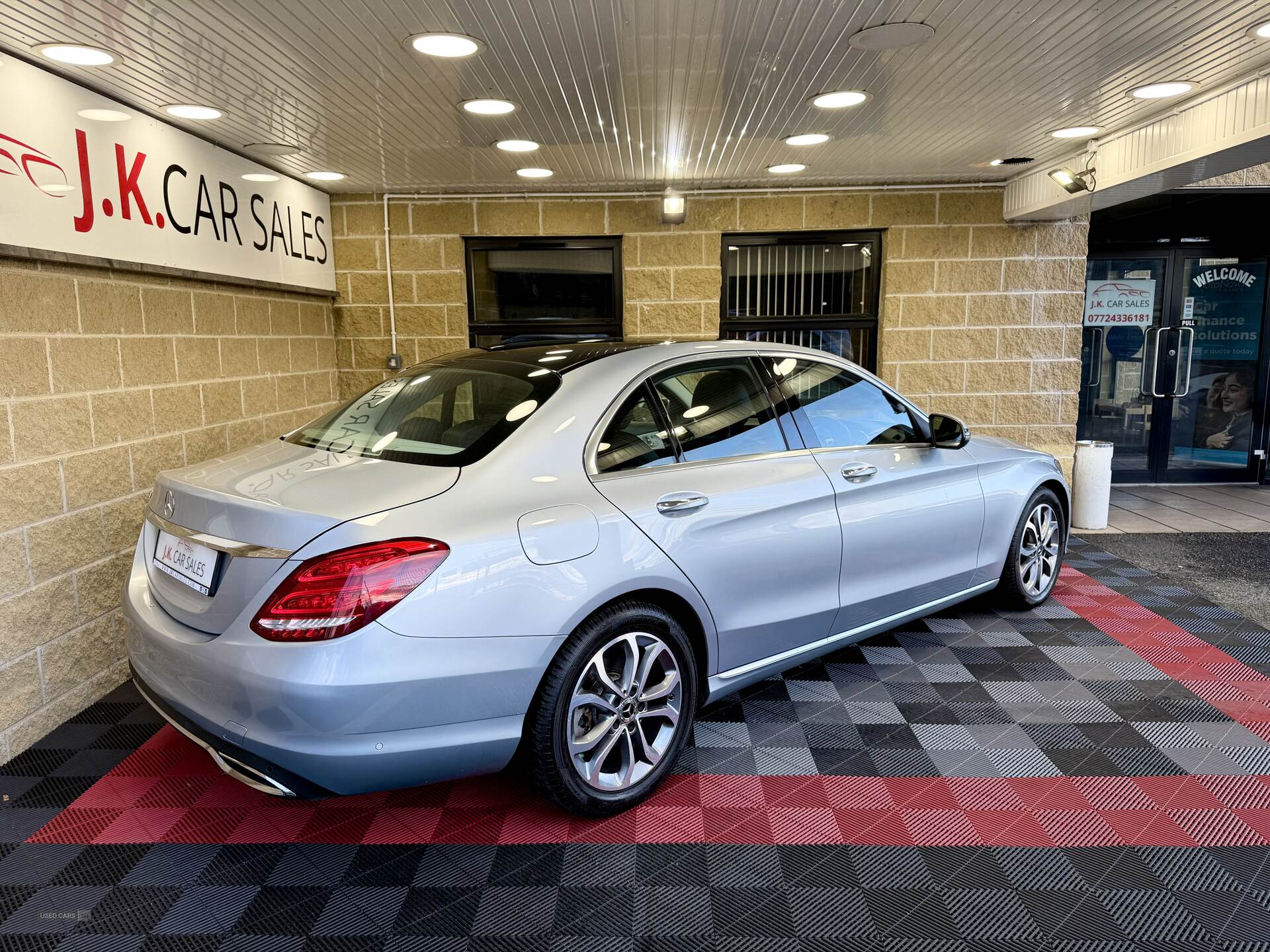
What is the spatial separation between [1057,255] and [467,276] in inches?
177

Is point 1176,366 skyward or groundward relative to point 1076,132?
groundward

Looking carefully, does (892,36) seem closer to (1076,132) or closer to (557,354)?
(557,354)

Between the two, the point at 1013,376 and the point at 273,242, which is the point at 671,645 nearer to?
the point at 273,242

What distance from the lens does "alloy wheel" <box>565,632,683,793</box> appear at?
245cm

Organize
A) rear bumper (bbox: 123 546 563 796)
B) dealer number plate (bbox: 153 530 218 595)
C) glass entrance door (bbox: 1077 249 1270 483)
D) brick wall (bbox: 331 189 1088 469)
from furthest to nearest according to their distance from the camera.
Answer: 1. glass entrance door (bbox: 1077 249 1270 483)
2. brick wall (bbox: 331 189 1088 469)
3. dealer number plate (bbox: 153 530 218 595)
4. rear bumper (bbox: 123 546 563 796)

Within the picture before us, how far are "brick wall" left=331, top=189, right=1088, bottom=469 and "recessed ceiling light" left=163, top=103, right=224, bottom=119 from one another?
7.19 feet

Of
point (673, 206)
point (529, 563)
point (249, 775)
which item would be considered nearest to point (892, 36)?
point (529, 563)

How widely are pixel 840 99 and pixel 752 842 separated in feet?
10.8

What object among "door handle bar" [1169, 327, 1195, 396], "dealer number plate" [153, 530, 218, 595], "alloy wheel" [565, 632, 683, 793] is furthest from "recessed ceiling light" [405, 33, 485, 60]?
"door handle bar" [1169, 327, 1195, 396]

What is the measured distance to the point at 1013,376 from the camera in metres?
6.49

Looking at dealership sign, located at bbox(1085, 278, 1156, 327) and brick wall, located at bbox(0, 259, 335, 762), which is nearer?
brick wall, located at bbox(0, 259, 335, 762)

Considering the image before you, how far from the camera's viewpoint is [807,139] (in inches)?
186

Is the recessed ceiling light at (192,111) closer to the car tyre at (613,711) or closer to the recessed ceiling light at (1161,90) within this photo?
the car tyre at (613,711)

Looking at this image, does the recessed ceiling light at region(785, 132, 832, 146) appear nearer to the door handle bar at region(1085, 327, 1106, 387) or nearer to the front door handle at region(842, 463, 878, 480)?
the front door handle at region(842, 463, 878, 480)
